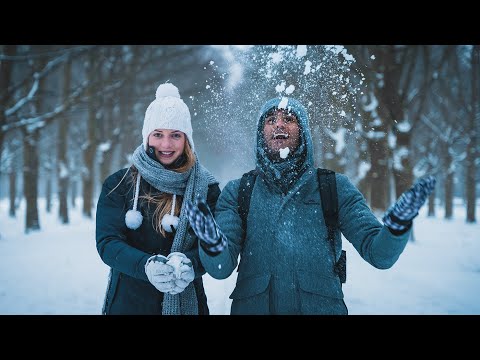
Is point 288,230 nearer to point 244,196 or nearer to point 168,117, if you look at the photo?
point 244,196

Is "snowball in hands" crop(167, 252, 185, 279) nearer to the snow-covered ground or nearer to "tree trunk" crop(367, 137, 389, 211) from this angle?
the snow-covered ground

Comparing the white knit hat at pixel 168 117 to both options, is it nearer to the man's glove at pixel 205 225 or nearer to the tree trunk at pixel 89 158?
the man's glove at pixel 205 225

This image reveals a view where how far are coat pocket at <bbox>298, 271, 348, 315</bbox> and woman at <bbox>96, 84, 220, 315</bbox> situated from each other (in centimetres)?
59

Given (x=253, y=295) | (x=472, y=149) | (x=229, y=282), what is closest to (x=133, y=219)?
(x=253, y=295)

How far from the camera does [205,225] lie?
5.13ft

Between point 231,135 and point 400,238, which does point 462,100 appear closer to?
point 231,135

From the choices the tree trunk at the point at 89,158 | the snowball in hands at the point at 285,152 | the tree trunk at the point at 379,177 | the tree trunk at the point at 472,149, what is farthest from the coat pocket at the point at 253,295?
the tree trunk at the point at 89,158

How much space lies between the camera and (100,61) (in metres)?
11.0

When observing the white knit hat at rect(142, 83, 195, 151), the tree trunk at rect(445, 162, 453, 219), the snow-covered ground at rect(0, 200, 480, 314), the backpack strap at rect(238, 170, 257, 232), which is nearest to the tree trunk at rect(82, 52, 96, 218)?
the snow-covered ground at rect(0, 200, 480, 314)

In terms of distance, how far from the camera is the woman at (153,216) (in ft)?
6.30

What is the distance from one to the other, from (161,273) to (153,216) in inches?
16.3

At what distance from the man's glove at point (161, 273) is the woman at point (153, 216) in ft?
0.26
